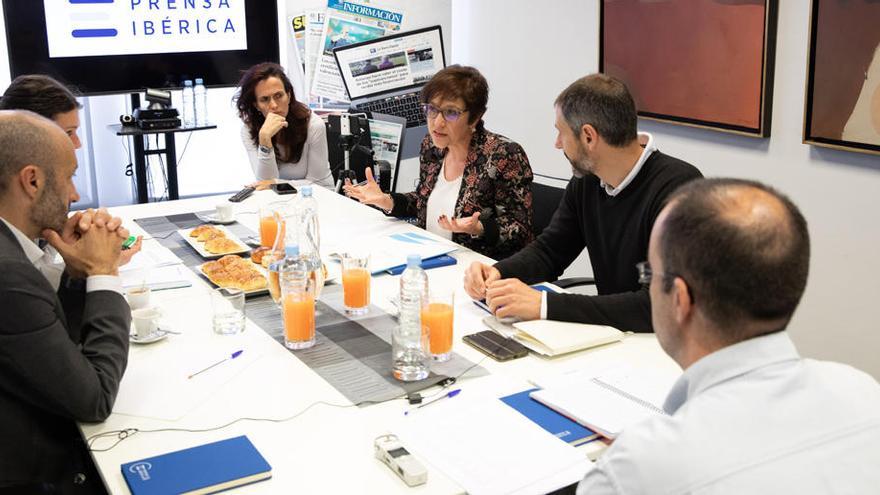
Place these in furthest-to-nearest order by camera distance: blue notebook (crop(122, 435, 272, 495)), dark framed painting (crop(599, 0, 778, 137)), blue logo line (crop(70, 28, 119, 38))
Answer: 1. blue logo line (crop(70, 28, 119, 38))
2. dark framed painting (crop(599, 0, 778, 137))
3. blue notebook (crop(122, 435, 272, 495))

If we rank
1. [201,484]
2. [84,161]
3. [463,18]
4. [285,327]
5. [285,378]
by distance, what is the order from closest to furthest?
[201,484], [285,378], [285,327], [463,18], [84,161]

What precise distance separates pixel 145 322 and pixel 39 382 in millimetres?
548

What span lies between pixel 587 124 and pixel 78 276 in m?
1.44

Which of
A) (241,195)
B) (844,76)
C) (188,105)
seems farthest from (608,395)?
(188,105)

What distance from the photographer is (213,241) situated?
3.08 m

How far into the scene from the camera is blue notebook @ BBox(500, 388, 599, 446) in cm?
173

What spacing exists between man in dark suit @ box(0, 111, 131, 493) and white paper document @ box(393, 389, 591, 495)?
66 centimetres

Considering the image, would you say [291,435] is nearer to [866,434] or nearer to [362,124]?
[866,434]

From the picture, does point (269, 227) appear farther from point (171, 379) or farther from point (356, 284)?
point (171, 379)

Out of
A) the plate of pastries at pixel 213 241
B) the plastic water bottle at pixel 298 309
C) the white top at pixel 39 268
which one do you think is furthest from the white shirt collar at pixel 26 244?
the plate of pastries at pixel 213 241

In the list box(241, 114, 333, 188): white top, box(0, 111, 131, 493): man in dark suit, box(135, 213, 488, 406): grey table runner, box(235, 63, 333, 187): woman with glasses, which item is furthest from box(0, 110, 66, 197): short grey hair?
box(241, 114, 333, 188): white top

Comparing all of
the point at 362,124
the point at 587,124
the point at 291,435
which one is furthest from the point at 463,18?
the point at 291,435

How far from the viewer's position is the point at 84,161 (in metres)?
6.27

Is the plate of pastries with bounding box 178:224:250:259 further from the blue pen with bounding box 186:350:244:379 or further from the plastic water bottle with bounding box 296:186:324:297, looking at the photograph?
the blue pen with bounding box 186:350:244:379
